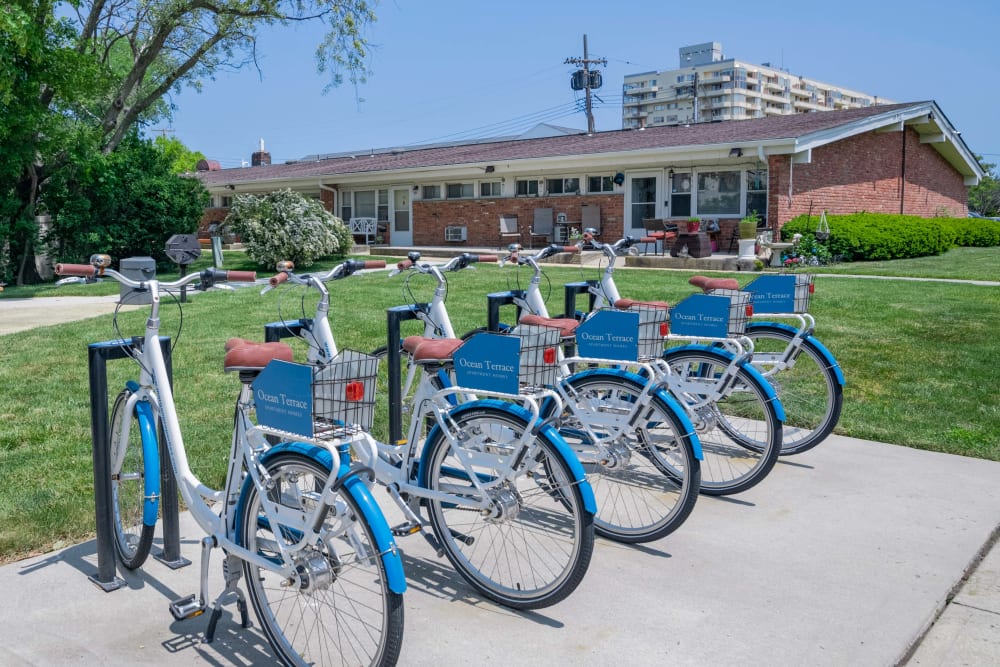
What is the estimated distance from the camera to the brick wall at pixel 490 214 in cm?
2378

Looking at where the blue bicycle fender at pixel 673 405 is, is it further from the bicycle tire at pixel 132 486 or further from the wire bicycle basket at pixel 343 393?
the bicycle tire at pixel 132 486

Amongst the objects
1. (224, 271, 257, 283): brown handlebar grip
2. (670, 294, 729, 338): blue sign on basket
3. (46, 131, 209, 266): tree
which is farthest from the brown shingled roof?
(224, 271, 257, 283): brown handlebar grip

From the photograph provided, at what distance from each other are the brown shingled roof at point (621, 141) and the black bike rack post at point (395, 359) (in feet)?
56.3

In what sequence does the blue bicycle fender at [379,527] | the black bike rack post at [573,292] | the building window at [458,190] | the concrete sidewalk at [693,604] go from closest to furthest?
the blue bicycle fender at [379,527] < the concrete sidewalk at [693,604] < the black bike rack post at [573,292] < the building window at [458,190]

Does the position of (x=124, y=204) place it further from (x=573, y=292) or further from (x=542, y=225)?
(x=573, y=292)

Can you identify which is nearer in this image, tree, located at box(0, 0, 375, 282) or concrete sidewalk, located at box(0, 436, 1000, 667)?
concrete sidewalk, located at box(0, 436, 1000, 667)

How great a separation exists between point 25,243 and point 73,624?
55.7ft

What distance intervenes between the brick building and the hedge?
114cm

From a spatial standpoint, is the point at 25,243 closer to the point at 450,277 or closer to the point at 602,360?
the point at 450,277

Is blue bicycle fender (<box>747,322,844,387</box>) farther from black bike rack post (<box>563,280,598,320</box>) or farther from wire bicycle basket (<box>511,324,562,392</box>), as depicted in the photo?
wire bicycle basket (<box>511,324,562,392</box>)

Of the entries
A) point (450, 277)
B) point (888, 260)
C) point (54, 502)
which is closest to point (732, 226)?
point (888, 260)

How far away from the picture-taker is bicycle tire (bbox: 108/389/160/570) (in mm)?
3398

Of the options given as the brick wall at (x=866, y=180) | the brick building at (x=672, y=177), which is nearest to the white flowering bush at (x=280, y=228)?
the brick building at (x=672, y=177)

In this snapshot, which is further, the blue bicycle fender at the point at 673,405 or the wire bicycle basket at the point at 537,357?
the blue bicycle fender at the point at 673,405
